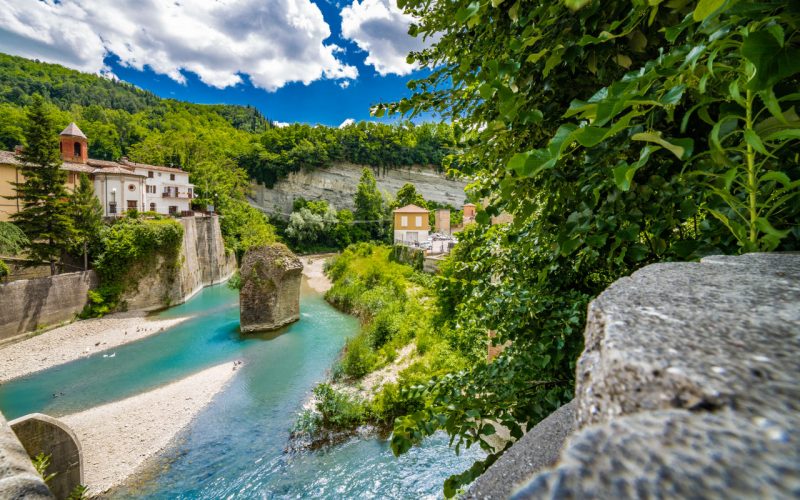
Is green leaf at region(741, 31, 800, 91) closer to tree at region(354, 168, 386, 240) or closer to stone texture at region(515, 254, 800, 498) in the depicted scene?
stone texture at region(515, 254, 800, 498)

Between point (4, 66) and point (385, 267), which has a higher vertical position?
point (4, 66)

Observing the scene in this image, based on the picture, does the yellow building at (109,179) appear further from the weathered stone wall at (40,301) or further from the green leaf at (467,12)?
the green leaf at (467,12)

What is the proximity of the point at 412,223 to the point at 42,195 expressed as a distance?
86.2ft

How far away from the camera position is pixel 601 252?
200cm

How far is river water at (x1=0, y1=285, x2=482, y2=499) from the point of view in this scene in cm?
711

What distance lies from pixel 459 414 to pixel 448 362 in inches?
362

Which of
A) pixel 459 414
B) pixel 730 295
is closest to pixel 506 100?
pixel 730 295

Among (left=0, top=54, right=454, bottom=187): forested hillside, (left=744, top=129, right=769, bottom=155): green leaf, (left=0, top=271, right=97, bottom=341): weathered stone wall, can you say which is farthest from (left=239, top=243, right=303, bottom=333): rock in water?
(left=0, top=54, right=454, bottom=187): forested hillside

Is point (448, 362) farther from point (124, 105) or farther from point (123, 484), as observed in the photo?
point (124, 105)

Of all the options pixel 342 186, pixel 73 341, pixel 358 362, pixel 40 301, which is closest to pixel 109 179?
pixel 40 301

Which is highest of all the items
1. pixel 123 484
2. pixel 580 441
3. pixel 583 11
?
pixel 583 11

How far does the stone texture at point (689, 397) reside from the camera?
0.22 meters

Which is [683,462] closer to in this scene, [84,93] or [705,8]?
[705,8]

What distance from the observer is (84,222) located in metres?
17.7
